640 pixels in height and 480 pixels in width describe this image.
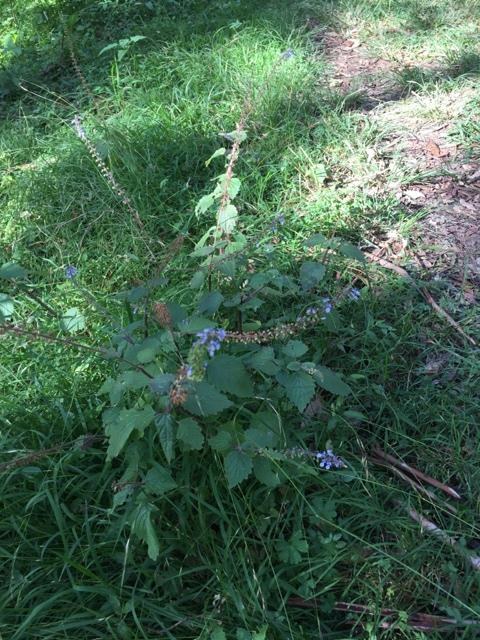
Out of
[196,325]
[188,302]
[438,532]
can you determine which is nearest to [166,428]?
[196,325]

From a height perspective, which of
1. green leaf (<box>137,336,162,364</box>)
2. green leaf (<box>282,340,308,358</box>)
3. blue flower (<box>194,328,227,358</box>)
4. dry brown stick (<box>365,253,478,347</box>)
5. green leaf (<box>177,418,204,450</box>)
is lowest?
dry brown stick (<box>365,253,478,347</box>)

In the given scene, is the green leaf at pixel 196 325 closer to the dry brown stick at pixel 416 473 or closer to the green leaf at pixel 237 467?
the green leaf at pixel 237 467

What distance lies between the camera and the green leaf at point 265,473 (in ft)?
5.51

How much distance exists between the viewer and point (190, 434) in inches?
61.9

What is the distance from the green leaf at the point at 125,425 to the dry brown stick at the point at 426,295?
136 cm

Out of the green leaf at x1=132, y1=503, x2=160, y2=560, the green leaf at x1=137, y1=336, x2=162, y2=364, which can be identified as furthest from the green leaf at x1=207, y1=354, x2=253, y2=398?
the green leaf at x1=132, y1=503, x2=160, y2=560

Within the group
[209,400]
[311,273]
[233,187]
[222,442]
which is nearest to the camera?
[209,400]

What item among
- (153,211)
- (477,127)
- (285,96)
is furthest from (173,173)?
(477,127)

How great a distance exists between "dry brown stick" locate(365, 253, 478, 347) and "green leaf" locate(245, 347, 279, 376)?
964 mm

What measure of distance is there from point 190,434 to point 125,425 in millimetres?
193

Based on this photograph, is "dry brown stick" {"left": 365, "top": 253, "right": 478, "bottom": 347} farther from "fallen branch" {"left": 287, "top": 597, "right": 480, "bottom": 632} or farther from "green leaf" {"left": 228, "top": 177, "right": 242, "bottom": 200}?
"fallen branch" {"left": 287, "top": 597, "right": 480, "bottom": 632}

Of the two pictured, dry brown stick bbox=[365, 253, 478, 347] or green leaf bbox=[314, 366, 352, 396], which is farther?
dry brown stick bbox=[365, 253, 478, 347]

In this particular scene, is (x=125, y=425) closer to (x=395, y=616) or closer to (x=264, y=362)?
(x=264, y=362)

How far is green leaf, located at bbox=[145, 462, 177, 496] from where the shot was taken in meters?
1.64
